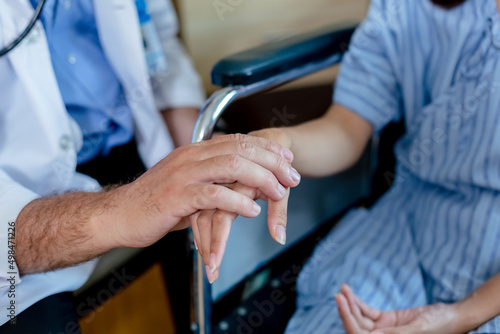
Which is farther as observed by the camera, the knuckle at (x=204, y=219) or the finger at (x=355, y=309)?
the finger at (x=355, y=309)

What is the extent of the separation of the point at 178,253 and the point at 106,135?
25 centimetres

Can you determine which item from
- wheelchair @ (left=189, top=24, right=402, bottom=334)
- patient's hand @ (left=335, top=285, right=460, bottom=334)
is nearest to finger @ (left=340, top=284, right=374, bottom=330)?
patient's hand @ (left=335, top=285, right=460, bottom=334)

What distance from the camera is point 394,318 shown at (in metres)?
0.56

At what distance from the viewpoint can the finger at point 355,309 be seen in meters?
0.54

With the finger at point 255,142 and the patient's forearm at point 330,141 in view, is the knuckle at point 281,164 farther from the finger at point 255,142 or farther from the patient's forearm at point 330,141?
the patient's forearm at point 330,141

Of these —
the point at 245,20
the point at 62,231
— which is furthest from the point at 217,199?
the point at 245,20

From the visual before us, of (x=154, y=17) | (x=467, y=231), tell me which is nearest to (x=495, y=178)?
(x=467, y=231)

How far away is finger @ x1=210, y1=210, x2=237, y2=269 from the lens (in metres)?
0.41

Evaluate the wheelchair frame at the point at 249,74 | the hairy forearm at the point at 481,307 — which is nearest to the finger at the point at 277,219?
the wheelchair frame at the point at 249,74

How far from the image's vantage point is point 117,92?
0.83 m

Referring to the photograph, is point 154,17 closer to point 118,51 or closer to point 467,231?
point 118,51

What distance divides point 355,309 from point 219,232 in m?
0.22

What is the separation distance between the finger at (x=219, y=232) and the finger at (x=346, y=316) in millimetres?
198

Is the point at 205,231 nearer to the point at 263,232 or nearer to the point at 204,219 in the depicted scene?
the point at 204,219
